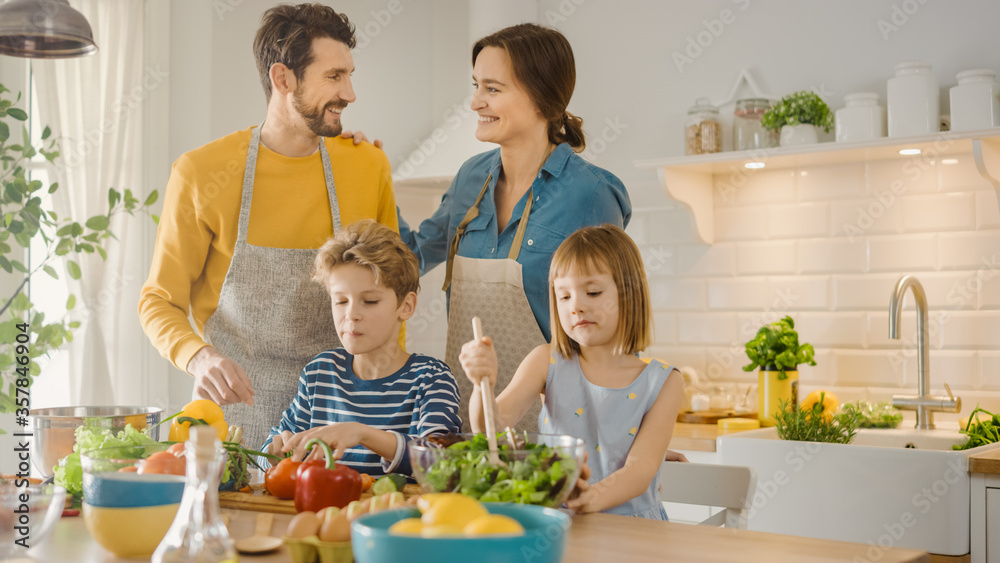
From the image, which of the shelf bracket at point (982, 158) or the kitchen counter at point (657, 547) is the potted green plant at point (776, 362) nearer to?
the shelf bracket at point (982, 158)

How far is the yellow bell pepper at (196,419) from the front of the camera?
1278 mm

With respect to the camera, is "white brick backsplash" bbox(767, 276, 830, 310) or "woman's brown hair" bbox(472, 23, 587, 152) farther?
"white brick backsplash" bbox(767, 276, 830, 310)

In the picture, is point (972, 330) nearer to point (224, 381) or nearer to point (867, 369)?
point (867, 369)

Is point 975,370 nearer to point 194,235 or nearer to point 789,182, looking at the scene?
point 789,182

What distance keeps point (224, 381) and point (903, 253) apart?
1972 mm

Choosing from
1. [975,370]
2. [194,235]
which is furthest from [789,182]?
[194,235]

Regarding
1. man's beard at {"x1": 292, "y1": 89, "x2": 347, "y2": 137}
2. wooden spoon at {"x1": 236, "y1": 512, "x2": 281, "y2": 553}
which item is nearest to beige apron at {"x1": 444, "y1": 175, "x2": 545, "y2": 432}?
man's beard at {"x1": 292, "y1": 89, "x2": 347, "y2": 137}

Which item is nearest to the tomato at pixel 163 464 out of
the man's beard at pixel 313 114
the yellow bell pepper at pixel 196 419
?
the yellow bell pepper at pixel 196 419

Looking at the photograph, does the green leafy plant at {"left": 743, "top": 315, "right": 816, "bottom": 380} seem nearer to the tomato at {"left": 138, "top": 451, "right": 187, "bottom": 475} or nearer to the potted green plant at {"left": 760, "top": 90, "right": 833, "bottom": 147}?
the potted green plant at {"left": 760, "top": 90, "right": 833, "bottom": 147}

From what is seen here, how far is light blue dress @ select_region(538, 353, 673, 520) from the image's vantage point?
55.6 inches

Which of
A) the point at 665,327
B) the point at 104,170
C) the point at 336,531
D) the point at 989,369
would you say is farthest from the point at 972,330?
the point at 104,170

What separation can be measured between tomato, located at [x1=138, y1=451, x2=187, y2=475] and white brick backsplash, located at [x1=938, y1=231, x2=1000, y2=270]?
2244 millimetres

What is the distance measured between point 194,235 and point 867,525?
5.18 ft

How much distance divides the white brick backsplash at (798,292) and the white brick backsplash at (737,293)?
0.03m
